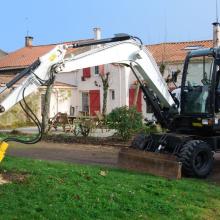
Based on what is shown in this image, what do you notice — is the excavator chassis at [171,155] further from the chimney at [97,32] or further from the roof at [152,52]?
the chimney at [97,32]

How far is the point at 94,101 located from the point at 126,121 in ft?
62.7

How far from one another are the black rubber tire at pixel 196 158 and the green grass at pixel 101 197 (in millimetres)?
1096

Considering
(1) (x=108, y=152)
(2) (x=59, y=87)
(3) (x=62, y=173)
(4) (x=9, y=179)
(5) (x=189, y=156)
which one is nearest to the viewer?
(4) (x=9, y=179)

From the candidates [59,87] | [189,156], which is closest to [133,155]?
[189,156]

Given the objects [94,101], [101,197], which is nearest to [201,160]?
[101,197]

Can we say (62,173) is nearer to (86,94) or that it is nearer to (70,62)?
(70,62)

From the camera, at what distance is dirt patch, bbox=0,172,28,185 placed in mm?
8948

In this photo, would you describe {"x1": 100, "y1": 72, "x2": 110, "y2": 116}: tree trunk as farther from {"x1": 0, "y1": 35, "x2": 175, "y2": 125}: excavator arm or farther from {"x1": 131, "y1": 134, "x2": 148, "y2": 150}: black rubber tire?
{"x1": 131, "y1": 134, "x2": 148, "y2": 150}: black rubber tire

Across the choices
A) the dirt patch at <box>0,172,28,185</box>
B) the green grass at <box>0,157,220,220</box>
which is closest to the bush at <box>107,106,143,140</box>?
the green grass at <box>0,157,220,220</box>

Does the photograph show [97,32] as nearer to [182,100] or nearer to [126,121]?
[126,121]

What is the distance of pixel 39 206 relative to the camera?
743 centimetres

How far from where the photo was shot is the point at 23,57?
156ft

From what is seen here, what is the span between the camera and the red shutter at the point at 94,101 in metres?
38.7

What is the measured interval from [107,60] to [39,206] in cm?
491
